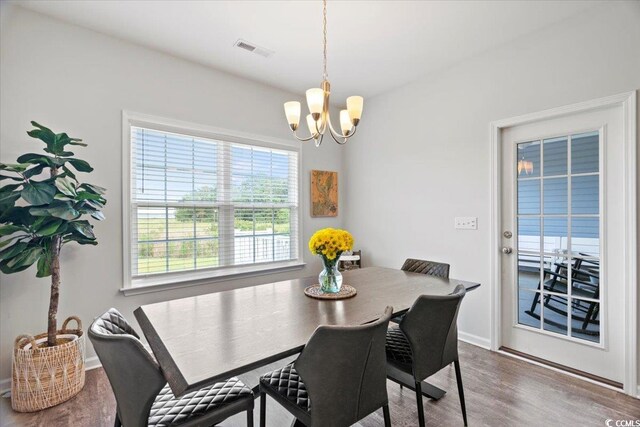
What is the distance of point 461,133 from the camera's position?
320 centimetres

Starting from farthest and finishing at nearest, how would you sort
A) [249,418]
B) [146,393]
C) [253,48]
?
1. [253,48]
2. [249,418]
3. [146,393]

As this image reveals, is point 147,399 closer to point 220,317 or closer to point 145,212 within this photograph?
point 220,317

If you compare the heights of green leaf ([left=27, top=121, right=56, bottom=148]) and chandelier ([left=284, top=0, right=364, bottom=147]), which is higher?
chandelier ([left=284, top=0, right=364, bottom=147])

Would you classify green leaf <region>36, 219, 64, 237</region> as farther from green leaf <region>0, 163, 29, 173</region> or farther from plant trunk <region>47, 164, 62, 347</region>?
green leaf <region>0, 163, 29, 173</region>

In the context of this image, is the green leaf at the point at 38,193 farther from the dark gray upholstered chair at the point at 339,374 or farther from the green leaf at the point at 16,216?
the dark gray upholstered chair at the point at 339,374

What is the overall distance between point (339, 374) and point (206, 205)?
250cm

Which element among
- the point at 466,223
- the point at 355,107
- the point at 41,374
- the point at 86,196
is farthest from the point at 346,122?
the point at 41,374

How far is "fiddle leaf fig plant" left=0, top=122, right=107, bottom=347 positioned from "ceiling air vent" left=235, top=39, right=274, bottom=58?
158 centimetres

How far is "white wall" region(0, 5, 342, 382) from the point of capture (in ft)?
7.57

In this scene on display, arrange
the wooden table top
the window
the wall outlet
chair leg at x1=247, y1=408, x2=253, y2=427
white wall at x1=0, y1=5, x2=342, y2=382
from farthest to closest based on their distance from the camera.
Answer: the wall outlet
the window
white wall at x1=0, y1=5, x2=342, y2=382
chair leg at x1=247, y1=408, x2=253, y2=427
the wooden table top

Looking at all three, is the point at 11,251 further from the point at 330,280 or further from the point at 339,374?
the point at 339,374

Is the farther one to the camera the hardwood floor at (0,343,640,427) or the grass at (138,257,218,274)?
the grass at (138,257,218,274)

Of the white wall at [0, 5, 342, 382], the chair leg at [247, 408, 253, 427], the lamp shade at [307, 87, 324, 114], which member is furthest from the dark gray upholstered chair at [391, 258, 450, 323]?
the white wall at [0, 5, 342, 382]

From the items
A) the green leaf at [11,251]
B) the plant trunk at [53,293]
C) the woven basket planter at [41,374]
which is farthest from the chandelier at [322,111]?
the woven basket planter at [41,374]
